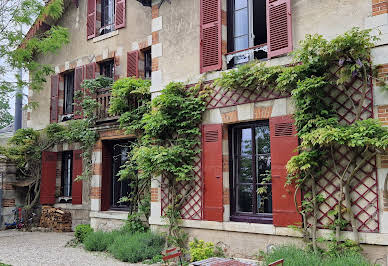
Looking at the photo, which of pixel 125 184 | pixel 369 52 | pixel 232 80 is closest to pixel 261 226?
pixel 232 80

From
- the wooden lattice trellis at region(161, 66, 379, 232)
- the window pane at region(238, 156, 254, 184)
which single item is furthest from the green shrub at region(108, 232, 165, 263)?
the wooden lattice trellis at region(161, 66, 379, 232)

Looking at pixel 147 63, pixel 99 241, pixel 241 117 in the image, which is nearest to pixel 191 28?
pixel 241 117

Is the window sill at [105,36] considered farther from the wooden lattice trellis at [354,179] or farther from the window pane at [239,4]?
the wooden lattice trellis at [354,179]

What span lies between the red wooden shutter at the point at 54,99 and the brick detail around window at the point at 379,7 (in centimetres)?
986

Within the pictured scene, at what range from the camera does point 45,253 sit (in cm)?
779

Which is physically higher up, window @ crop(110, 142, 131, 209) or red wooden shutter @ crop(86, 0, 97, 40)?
red wooden shutter @ crop(86, 0, 97, 40)

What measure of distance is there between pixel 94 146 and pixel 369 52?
24.3ft

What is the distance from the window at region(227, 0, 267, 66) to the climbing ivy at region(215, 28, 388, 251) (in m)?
0.95

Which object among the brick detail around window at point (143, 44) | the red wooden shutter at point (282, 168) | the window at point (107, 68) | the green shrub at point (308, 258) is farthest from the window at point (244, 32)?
the window at point (107, 68)

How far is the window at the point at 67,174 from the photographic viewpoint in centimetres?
1162

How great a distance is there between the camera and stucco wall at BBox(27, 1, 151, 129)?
10.1 meters

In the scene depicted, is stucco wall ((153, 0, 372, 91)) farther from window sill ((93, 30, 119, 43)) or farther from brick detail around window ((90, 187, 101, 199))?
brick detail around window ((90, 187, 101, 199))

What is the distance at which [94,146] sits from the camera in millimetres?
10203

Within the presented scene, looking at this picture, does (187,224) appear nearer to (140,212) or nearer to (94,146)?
(140,212)
